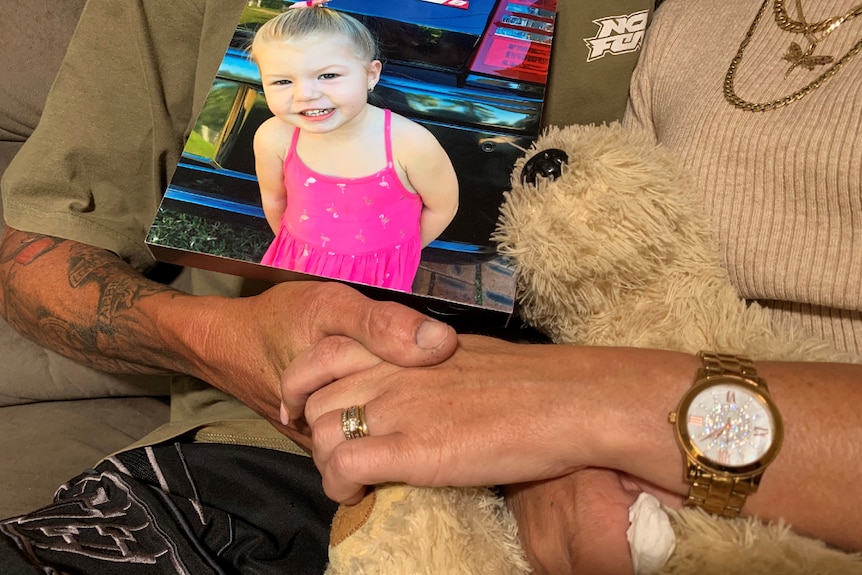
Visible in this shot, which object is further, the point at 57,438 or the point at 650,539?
the point at 57,438

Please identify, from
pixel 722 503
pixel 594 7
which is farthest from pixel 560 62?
pixel 722 503

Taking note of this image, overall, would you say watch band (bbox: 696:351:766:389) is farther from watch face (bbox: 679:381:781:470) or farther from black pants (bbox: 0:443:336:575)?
black pants (bbox: 0:443:336:575)

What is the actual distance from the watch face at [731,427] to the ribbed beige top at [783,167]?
0.15 metres

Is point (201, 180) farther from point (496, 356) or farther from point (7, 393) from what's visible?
point (7, 393)

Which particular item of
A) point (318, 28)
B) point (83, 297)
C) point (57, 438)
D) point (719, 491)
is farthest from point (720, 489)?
point (57, 438)

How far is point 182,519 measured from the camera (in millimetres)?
621

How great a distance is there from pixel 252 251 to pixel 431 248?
0.50 feet

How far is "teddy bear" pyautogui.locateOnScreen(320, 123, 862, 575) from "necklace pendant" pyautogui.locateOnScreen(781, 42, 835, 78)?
0.48ft

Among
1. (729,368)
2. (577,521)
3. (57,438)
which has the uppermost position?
(729,368)

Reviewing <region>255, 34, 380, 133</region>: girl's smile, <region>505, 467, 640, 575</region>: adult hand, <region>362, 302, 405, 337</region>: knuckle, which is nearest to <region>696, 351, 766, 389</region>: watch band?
<region>505, 467, 640, 575</region>: adult hand

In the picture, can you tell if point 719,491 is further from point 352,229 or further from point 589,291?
point 352,229

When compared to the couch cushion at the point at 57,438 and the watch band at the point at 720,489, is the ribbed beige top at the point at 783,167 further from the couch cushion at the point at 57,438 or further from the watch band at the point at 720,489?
the couch cushion at the point at 57,438

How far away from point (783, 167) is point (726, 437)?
0.24 meters

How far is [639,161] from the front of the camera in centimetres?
49
